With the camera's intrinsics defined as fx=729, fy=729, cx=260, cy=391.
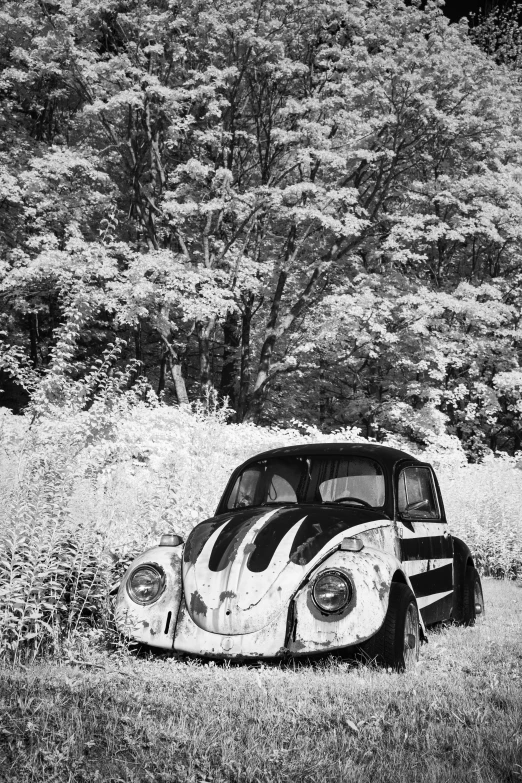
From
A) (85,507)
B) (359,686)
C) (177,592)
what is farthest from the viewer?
(85,507)

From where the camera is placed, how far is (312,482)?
6012mm

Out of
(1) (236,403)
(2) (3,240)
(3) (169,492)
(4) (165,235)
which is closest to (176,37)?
(4) (165,235)

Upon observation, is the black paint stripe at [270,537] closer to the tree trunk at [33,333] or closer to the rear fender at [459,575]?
the rear fender at [459,575]

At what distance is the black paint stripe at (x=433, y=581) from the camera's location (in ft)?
19.1

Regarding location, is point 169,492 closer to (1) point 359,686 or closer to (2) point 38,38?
(1) point 359,686

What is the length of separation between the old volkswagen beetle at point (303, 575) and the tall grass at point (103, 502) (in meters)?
0.57

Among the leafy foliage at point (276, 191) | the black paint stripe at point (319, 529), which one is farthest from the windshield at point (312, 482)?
the leafy foliage at point (276, 191)

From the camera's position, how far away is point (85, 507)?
21.3ft

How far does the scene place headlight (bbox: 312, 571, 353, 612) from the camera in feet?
15.1

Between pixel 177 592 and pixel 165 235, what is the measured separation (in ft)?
65.0

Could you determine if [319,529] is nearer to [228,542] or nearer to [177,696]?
[228,542]

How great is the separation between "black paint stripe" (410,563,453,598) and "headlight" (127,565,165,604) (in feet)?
Result: 6.53

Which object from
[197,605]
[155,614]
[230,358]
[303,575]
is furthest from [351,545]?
[230,358]

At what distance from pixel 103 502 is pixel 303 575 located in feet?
8.55
